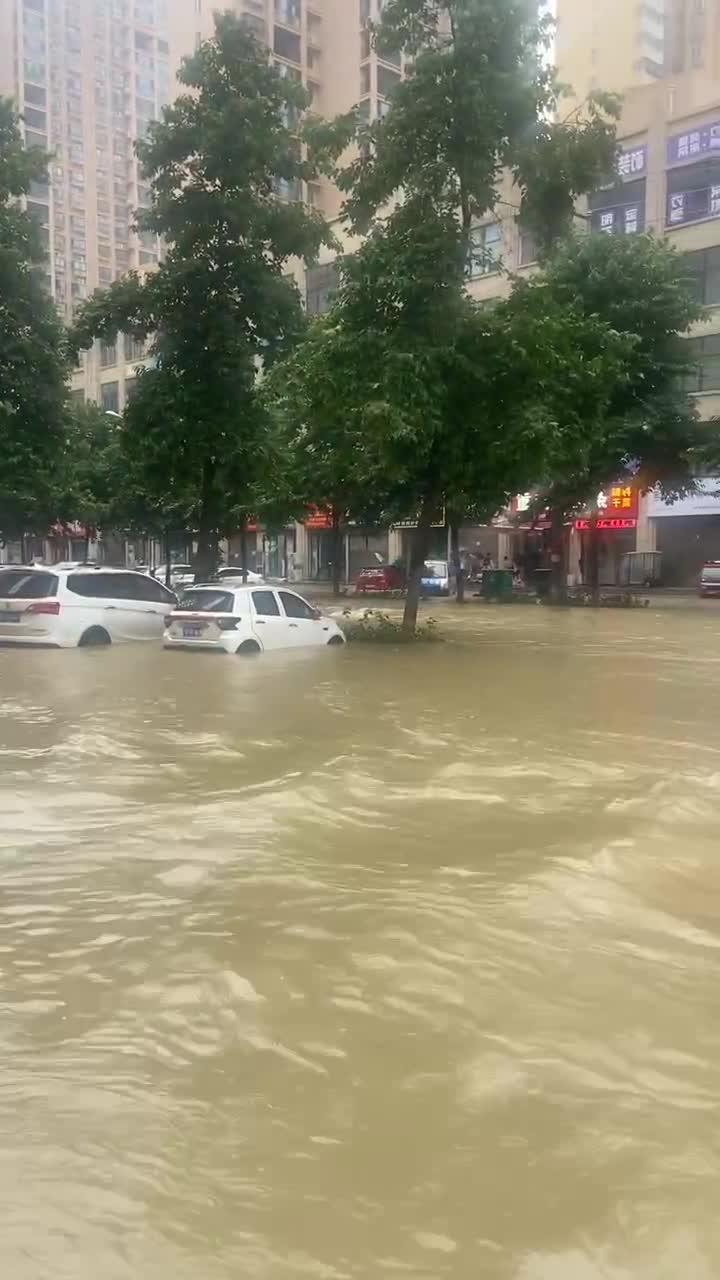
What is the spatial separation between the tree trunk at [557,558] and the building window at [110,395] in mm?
45012

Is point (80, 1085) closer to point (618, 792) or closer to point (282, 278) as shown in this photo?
point (618, 792)

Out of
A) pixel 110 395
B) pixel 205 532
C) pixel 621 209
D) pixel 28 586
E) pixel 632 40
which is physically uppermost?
pixel 632 40

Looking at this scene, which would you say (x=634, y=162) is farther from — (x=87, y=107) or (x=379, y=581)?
(x=87, y=107)

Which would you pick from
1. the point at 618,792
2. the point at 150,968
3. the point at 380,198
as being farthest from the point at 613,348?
the point at 150,968

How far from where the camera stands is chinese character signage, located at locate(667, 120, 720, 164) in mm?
41031

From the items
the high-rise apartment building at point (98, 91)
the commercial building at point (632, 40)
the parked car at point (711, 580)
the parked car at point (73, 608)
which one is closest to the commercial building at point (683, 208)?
the parked car at point (711, 580)

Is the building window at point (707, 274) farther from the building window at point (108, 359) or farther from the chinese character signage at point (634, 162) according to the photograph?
the building window at point (108, 359)

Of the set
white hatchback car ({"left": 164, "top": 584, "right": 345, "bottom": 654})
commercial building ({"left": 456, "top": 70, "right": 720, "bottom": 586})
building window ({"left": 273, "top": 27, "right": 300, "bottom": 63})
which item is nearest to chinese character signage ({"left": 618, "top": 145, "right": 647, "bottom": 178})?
commercial building ({"left": 456, "top": 70, "right": 720, "bottom": 586})

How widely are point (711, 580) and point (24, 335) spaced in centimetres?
2612

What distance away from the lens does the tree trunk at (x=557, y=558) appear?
33812mm

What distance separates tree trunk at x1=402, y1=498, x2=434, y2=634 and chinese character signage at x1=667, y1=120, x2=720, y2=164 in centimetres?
2963

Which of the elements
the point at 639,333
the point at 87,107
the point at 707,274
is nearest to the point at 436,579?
the point at 639,333

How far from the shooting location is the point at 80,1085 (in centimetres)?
339

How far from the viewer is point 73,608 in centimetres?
1644
